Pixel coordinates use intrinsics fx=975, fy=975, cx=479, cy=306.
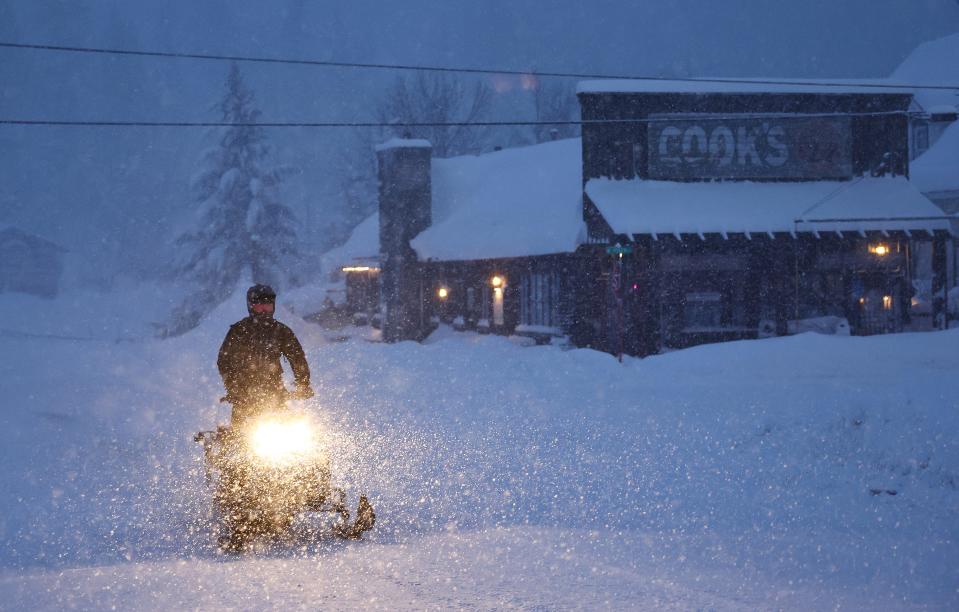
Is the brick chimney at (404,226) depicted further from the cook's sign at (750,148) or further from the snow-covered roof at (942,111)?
the snow-covered roof at (942,111)

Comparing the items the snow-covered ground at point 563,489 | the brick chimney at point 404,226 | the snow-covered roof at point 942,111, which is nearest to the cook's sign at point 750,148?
the snow-covered roof at point 942,111

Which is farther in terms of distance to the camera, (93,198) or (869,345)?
(93,198)

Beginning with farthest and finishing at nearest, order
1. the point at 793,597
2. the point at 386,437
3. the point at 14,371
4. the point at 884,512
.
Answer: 1. the point at 14,371
2. the point at 386,437
3. the point at 884,512
4. the point at 793,597

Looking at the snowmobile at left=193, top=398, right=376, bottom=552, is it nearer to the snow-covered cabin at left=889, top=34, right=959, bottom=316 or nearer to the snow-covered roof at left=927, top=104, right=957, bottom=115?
the snow-covered roof at left=927, top=104, right=957, bottom=115

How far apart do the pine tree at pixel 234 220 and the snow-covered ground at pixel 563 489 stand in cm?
3801

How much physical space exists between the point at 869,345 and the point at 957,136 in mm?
26364

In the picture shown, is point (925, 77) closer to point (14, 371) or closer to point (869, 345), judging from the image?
point (869, 345)

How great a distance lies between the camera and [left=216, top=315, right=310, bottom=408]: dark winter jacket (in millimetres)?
8180

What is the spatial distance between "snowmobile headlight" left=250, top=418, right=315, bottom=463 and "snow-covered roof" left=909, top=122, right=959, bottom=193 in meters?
39.7

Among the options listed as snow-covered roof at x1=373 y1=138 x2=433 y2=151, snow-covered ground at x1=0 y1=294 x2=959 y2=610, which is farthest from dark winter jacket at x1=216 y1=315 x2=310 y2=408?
snow-covered roof at x1=373 y1=138 x2=433 y2=151

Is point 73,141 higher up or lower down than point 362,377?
higher up

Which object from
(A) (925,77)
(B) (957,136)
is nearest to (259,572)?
(B) (957,136)

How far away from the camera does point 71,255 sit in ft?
341

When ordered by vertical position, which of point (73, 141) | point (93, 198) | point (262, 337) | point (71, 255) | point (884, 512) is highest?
point (73, 141)
